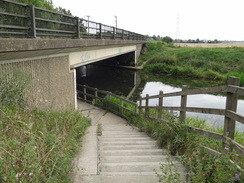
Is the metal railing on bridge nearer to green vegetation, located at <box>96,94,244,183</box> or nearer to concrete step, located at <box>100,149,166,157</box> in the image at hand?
concrete step, located at <box>100,149,166,157</box>

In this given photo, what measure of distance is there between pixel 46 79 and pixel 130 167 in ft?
15.7

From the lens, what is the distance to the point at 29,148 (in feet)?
7.43

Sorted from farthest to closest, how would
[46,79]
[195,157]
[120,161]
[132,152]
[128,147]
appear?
[46,79]
[128,147]
[132,152]
[120,161]
[195,157]

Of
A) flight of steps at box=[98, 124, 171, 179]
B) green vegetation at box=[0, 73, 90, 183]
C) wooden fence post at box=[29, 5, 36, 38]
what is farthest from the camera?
wooden fence post at box=[29, 5, 36, 38]

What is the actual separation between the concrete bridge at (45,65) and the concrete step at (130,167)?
1.88 m

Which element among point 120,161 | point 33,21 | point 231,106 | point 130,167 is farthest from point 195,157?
point 33,21

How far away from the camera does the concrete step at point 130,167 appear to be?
3381 millimetres

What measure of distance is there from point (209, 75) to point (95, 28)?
64.4ft

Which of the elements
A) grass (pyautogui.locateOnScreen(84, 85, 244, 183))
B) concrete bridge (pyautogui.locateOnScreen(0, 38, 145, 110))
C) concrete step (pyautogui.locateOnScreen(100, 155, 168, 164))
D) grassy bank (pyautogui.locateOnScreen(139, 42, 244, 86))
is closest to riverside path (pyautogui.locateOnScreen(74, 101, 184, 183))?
concrete step (pyautogui.locateOnScreen(100, 155, 168, 164))

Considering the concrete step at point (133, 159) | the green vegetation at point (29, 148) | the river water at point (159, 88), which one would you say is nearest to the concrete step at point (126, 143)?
the green vegetation at point (29, 148)

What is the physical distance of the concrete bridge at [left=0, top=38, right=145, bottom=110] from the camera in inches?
195

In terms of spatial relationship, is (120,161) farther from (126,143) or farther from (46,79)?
(46,79)

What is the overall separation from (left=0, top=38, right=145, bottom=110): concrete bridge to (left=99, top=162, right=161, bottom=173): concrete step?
6.18 ft

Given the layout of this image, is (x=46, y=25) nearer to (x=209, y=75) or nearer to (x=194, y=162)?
(x=194, y=162)
